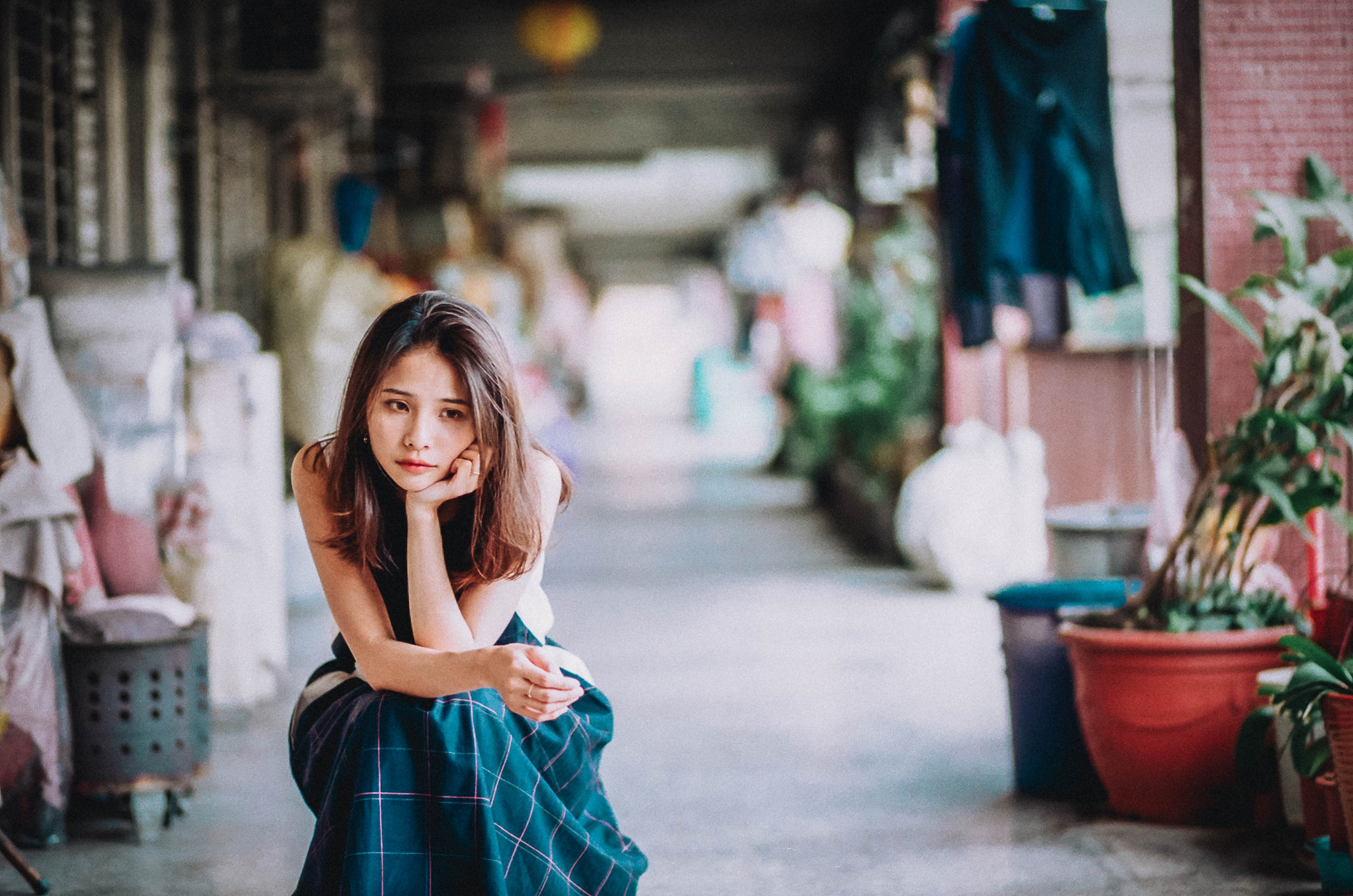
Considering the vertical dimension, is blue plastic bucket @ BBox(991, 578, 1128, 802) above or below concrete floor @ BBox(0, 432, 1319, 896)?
above

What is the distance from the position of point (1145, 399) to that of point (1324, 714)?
15.6 ft

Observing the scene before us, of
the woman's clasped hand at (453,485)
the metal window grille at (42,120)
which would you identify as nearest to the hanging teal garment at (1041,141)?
the woman's clasped hand at (453,485)

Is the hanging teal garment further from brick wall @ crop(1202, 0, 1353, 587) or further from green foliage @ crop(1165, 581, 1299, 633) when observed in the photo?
green foliage @ crop(1165, 581, 1299, 633)

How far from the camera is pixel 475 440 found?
7.47ft

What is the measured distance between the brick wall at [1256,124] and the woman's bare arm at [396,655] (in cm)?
276

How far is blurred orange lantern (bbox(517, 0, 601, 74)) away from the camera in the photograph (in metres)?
9.32

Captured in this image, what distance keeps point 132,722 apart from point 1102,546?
10.3 ft

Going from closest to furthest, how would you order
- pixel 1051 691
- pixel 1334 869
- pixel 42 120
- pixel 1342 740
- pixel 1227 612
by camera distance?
pixel 1342 740 < pixel 1334 869 < pixel 1227 612 < pixel 1051 691 < pixel 42 120

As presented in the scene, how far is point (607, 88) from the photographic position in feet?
41.7

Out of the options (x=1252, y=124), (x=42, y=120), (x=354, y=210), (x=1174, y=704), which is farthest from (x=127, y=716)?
(x=354, y=210)

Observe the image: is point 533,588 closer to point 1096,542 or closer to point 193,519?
point 193,519

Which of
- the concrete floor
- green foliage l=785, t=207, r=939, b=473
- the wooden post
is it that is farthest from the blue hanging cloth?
the wooden post

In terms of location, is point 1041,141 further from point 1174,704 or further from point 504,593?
point 504,593

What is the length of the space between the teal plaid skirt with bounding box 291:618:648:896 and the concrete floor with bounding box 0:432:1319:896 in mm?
899
